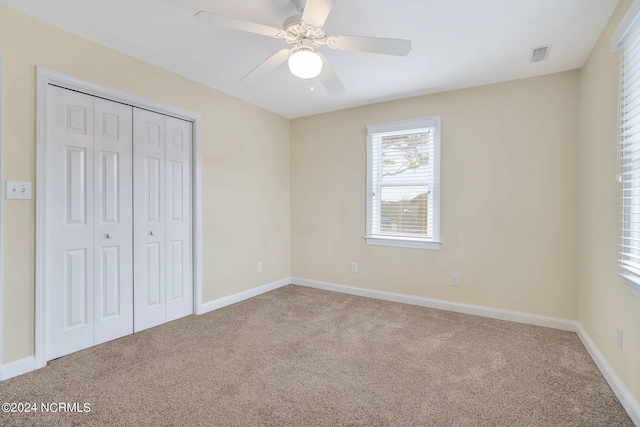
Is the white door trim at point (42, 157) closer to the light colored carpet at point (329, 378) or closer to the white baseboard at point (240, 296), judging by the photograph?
the light colored carpet at point (329, 378)

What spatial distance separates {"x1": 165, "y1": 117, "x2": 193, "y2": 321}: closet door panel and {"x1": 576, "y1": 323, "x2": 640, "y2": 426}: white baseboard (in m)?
3.52

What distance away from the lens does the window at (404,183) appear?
3.55m

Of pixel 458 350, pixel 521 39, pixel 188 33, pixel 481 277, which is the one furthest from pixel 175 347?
pixel 521 39

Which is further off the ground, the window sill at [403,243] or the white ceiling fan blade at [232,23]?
the white ceiling fan blade at [232,23]

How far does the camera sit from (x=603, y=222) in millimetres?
2230

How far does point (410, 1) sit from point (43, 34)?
8.52 feet

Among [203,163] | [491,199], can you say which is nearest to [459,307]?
[491,199]

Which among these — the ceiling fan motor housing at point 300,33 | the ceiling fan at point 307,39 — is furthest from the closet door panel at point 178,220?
the ceiling fan motor housing at point 300,33

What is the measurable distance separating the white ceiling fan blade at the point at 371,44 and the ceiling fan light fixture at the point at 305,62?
0.48ft

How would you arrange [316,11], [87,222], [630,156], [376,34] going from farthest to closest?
1. [87,222]
2. [376,34]
3. [630,156]
4. [316,11]

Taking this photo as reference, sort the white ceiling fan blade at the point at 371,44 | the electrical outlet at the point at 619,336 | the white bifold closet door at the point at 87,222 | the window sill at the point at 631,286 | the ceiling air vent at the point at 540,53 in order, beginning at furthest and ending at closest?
the ceiling air vent at the point at 540,53
the white bifold closet door at the point at 87,222
the electrical outlet at the point at 619,336
the white ceiling fan blade at the point at 371,44
the window sill at the point at 631,286

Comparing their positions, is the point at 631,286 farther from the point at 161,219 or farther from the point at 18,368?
the point at 18,368

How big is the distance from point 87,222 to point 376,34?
273 cm

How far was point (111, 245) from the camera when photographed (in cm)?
263
